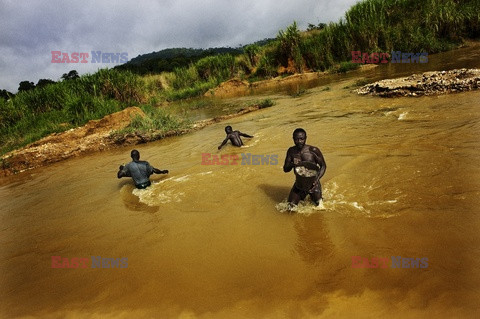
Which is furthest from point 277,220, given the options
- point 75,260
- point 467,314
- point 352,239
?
point 75,260

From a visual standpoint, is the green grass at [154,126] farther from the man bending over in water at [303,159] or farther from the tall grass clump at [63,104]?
the man bending over in water at [303,159]

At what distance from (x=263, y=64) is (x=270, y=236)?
26.4m

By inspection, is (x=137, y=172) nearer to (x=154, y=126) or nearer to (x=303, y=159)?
(x=303, y=159)

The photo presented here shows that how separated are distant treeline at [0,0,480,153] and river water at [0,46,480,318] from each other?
6.24m

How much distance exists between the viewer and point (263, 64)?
27641mm

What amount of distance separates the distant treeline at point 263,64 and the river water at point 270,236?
20.5 feet

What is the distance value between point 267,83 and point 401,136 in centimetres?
1997

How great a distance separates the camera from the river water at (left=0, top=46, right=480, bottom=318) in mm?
2342

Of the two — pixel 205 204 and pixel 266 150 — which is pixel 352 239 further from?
pixel 266 150

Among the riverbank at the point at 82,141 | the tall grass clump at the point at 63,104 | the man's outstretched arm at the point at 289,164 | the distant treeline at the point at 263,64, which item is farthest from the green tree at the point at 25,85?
the man's outstretched arm at the point at 289,164

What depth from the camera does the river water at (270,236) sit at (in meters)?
2.34

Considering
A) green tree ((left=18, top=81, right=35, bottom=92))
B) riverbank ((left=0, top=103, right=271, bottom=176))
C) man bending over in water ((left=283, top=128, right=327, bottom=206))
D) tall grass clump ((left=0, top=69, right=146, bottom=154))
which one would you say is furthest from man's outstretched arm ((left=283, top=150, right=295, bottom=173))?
green tree ((left=18, top=81, right=35, bottom=92))

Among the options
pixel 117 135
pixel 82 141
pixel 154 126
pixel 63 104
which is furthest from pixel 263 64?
pixel 82 141

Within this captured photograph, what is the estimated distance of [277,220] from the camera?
3.65 meters
